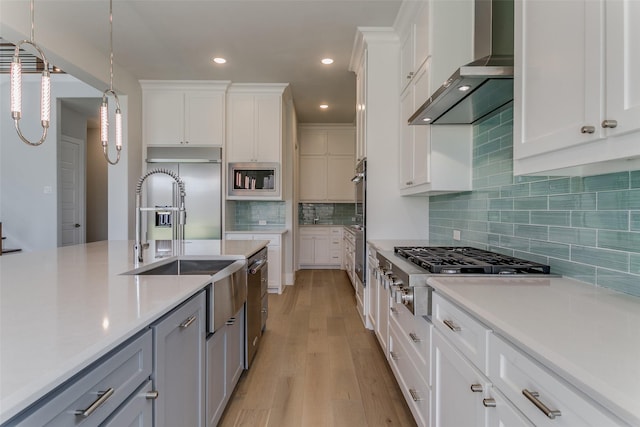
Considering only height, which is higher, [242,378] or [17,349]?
[17,349]

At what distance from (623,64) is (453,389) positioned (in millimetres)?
1118

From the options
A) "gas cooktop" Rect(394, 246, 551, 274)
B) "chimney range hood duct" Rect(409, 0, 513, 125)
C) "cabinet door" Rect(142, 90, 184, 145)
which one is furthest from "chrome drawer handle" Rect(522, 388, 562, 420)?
"cabinet door" Rect(142, 90, 184, 145)

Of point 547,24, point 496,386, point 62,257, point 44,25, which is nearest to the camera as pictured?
point 496,386

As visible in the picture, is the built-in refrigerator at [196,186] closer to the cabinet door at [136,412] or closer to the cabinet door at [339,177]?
the cabinet door at [339,177]

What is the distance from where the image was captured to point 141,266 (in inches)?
67.3

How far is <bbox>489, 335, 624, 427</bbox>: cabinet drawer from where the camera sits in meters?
0.62

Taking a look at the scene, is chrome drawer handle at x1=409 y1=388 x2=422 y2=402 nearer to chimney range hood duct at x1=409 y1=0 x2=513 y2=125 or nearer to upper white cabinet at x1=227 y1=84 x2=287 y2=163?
chimney range hood duct at x1=409 y1=0 x2=513 y2=125

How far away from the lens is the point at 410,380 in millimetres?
1773

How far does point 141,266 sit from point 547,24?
78.9 inches

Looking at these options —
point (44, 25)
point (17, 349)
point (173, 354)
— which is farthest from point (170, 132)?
point (17, 349)

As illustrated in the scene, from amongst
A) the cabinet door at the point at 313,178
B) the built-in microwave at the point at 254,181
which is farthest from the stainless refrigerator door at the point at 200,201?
the cabinet door at the point at 313,178

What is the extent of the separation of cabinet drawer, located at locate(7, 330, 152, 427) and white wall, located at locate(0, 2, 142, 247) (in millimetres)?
3085

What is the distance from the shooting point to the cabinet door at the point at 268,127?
4758 millimetres

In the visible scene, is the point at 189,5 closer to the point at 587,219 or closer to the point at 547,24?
the point at 547,24
